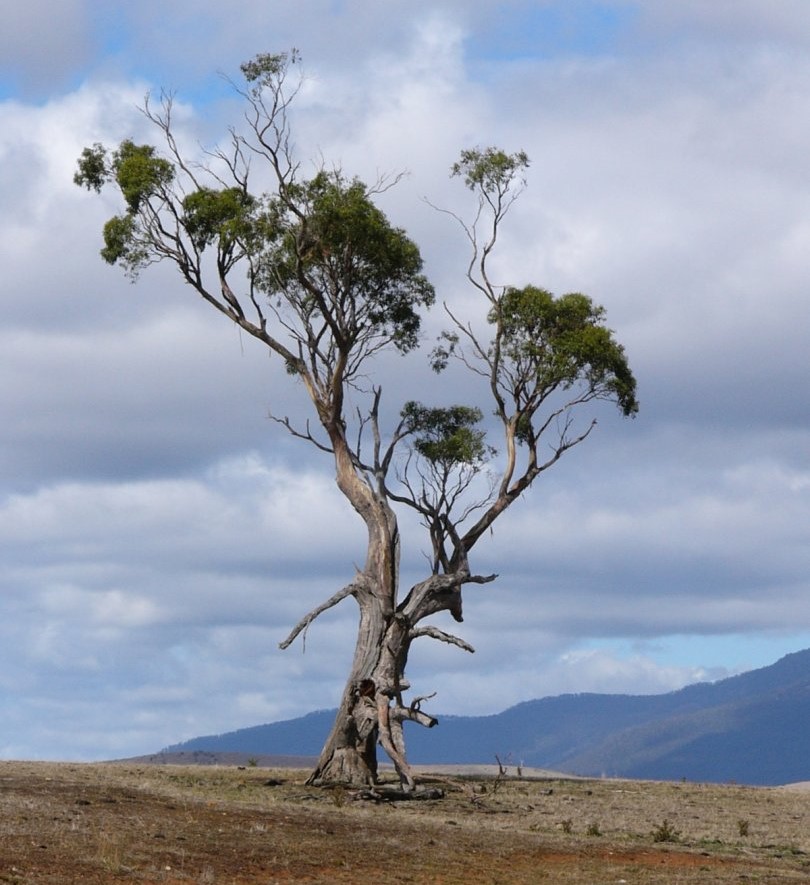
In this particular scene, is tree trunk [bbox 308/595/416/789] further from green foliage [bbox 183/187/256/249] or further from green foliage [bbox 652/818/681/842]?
green foliage [bbox 183/187/256/249]

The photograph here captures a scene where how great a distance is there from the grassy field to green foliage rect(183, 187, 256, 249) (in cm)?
1762

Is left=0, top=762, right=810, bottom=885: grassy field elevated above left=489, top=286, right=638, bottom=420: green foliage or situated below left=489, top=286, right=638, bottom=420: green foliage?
below

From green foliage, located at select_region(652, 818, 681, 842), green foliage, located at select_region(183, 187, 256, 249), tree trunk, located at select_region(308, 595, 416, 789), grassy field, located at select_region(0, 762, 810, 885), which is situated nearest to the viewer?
grassy field, located at select_region(0, 762, 810, 885)

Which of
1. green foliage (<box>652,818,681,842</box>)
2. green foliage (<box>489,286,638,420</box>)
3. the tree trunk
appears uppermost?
green foliage (<box>489,286,638,420</box>)

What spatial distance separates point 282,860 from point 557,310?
28629 mm

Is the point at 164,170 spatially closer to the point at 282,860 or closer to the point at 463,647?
the point at 463,647

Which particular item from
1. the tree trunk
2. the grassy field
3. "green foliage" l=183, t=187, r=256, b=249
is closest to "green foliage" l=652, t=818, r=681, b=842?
the grassy field

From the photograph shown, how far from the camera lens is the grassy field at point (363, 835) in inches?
870

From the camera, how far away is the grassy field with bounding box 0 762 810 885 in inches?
870

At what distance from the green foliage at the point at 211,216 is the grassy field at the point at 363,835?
57.8 feet

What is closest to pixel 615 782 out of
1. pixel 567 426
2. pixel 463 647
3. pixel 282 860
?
pixel 463 647

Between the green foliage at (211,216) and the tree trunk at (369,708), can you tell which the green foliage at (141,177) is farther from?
the tree trunk at (369,708)

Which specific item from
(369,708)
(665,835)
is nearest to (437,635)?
(369,708)

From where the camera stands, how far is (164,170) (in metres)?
48.3
